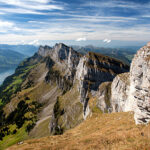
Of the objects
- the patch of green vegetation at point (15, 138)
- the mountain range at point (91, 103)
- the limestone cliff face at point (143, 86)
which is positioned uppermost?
the limestone cliff face at point (143, 86)

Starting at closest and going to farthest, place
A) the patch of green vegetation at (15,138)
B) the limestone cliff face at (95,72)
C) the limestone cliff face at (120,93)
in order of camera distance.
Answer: the limestone cliff face at (120,93), the limestone cliff face at (95,72), the patch of green vegetation at (15,138)

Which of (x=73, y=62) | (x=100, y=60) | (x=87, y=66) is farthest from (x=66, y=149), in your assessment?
(x=73, y=62)

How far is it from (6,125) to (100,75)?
6866 inches

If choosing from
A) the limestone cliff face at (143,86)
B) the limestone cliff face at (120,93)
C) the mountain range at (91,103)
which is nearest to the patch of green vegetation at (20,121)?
the mountain range at (91,103)

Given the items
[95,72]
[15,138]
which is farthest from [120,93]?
[15,138]

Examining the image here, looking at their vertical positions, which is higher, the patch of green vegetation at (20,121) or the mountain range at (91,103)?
the mountain range at (91,103)

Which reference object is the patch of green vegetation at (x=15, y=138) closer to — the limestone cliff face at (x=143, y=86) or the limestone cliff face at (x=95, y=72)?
the limestone cliff face at (x=95, y=72)

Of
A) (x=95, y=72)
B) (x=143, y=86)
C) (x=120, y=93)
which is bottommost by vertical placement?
(x=120, y=93)

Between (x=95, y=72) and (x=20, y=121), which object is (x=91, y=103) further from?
(x=20, y=121)

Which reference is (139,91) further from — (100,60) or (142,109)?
(100,60)

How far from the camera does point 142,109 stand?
953 inches

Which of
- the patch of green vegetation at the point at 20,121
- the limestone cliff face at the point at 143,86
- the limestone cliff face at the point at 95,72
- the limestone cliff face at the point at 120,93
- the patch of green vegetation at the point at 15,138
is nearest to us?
the limestone cliff face at the point at 143,86

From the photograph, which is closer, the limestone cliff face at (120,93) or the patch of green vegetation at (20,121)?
the limestone cliff face at (120,93)

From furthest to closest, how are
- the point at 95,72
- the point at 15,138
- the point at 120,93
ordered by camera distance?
the point at 15,138 → the point at 95,72 → the point at 120,93
